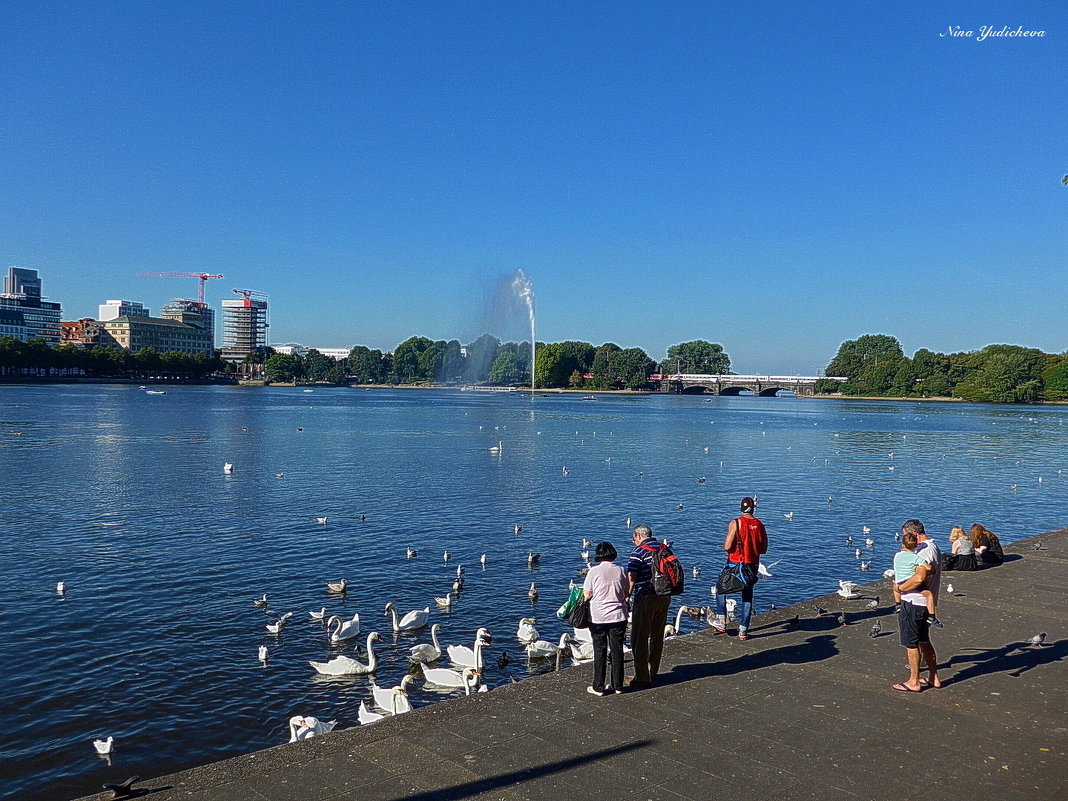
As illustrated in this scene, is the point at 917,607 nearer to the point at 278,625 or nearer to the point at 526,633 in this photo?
the point at 526,633

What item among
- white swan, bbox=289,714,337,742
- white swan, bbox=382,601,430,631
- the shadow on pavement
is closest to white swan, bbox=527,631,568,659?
white swan, bbox=382,601,430,631

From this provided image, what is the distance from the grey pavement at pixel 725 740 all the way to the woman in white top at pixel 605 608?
507 mm

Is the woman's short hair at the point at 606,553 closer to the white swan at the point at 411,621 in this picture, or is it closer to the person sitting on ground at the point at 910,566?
the person sitting on ground at the point at 910,566

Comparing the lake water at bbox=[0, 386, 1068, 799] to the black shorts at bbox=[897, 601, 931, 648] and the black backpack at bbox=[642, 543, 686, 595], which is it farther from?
the black shorts at bbox=[897, 601, 931, 648]

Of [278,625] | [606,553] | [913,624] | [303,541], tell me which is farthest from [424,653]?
[303,541]

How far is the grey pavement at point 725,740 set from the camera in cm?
728

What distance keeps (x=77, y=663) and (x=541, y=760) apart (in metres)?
11.0

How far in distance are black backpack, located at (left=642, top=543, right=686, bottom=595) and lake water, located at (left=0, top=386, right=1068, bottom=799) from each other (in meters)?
5.04

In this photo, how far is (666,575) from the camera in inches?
378

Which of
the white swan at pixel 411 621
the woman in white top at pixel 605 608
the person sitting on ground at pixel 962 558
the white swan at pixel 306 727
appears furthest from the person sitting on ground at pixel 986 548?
the white swan at pixel 306 727

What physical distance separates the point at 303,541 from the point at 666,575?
18.1m

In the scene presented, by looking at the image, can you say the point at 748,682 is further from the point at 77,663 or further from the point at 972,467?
the point at 972,467

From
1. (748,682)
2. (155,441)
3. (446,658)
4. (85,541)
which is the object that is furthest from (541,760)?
(155,441)

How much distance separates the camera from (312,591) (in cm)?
1928
